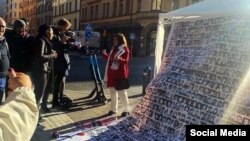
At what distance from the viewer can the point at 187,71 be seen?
26.1 ft

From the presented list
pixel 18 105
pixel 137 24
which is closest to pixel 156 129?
pixel 18 105

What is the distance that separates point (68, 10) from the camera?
82875 mm

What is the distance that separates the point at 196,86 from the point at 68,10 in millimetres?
76713

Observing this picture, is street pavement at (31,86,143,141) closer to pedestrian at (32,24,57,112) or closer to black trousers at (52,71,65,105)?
black trousers at (52,71,65,105)

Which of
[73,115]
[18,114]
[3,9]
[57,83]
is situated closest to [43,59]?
[73,115]

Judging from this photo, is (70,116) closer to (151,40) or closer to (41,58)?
(41,58)

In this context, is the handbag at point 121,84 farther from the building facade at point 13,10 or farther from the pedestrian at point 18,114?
the building facade at point 13,10

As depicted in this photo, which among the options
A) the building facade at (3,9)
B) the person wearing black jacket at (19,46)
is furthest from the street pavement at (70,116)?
the building facade at (3,9)

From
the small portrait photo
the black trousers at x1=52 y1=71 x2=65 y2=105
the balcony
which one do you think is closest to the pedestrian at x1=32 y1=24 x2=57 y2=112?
the black trousers at x1=52 y1=71 x2=65 y2=105

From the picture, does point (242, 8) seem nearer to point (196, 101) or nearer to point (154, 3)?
point (196, 101)

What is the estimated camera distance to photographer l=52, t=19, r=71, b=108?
33.7 ft

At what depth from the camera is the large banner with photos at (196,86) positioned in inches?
274

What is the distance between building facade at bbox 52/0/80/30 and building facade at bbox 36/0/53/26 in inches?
199

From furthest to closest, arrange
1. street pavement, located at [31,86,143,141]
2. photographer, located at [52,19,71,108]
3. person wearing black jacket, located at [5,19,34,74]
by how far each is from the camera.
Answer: photographer, located at [52,19,71,108] → street pavement, located at [31,86,143,141] → person wearing black jacket, located at [5,19,34,74]
